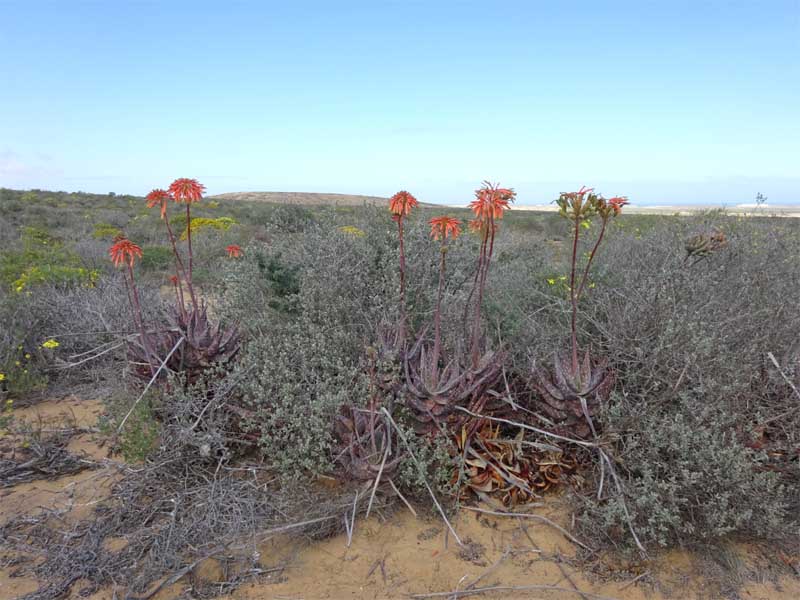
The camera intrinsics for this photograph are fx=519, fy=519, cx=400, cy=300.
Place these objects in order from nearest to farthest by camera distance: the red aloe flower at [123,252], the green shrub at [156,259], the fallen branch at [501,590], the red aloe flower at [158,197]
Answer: the fallen branch at [501,590] < the red aloe flower at [123,252] < the red aloe flower at [158,197] < the green shrub at [156,259]

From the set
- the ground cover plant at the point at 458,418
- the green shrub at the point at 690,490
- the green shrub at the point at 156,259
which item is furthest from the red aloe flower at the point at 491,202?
the green shrub at the point at 156,259

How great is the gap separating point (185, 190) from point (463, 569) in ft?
9.18

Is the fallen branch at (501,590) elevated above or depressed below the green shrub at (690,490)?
below

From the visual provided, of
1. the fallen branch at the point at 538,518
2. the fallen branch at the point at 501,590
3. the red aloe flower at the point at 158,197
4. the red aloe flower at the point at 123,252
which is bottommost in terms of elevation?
the fallen branch at the point at 501,590

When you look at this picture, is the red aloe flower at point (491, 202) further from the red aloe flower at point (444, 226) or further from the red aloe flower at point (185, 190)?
the red aloe flower at point (185, 190)

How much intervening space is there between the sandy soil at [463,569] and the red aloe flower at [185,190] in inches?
81.2

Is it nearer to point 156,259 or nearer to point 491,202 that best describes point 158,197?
point 491,202

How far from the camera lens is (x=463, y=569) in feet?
9.02

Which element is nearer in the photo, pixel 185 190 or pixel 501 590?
pixel 501 590

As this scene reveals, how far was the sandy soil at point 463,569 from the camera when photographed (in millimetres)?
2607

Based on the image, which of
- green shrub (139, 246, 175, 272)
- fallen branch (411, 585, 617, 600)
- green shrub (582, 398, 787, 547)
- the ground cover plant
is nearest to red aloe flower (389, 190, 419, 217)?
the ground cover plant

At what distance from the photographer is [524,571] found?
8.96 feet

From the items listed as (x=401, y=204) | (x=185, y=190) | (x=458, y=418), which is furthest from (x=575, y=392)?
(x=185, y=190)

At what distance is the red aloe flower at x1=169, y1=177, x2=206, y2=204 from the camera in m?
3.30
